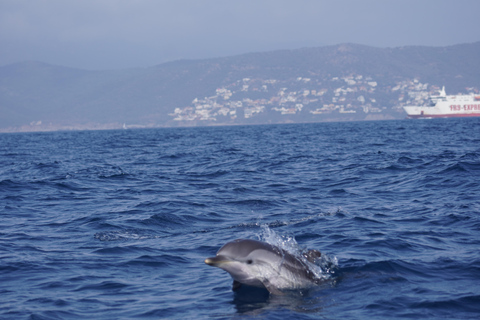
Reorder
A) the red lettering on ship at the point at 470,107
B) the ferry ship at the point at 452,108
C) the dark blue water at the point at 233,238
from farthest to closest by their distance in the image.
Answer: the ferry ship at the point at 452,108
the red lettering on ship at the point at 470,107
the dark blue water at the point at 233,238

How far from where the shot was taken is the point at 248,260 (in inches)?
288

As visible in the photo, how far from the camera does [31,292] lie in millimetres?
7871

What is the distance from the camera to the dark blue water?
7184 millimetres

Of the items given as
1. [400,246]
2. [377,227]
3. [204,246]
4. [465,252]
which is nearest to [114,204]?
[204,246]

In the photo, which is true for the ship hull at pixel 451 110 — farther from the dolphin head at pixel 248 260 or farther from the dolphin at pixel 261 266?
the dolphin head at pixel 248 260

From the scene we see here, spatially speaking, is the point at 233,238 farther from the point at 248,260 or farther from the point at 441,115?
the point at 441,115

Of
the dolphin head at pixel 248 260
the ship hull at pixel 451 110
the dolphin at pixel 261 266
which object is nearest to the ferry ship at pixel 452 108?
the ship hull at pixel 451 110

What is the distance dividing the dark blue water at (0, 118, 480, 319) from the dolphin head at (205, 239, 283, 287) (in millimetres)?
303

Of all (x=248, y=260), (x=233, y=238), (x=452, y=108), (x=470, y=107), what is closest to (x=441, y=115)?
(x=452, y=108)

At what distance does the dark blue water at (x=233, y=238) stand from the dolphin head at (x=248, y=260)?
0.30 m

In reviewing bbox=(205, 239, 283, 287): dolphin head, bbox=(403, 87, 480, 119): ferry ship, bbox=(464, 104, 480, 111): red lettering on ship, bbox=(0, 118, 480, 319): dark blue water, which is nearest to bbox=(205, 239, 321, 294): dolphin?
bbox=(205, 239, 283, 287): dolphin head

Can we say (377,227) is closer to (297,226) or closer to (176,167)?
(297,226)

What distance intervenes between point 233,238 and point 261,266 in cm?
350

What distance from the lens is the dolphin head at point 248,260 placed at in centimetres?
723
